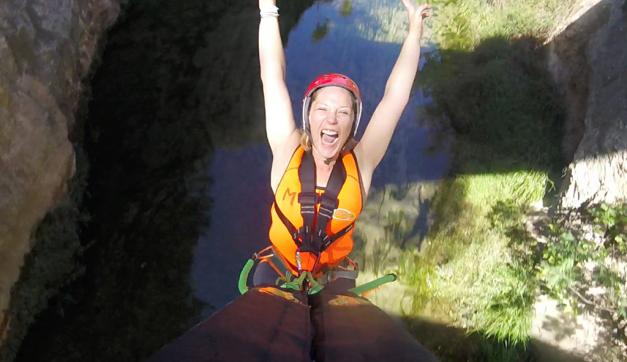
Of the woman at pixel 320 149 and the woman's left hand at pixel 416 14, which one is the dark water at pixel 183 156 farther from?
the woman's left hand at pixel 416 14

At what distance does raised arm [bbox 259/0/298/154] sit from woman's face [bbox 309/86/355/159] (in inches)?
8.4

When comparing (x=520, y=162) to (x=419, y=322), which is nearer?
(x=419, y=322)

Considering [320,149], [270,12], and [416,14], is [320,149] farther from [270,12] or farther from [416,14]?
[416,14]

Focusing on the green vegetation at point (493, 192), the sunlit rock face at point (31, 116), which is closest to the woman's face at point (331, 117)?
the green vegetation at point (493, 192)

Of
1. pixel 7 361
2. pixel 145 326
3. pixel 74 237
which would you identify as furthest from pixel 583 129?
pixel 7 361

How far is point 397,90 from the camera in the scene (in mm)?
2795

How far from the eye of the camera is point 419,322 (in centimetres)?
410

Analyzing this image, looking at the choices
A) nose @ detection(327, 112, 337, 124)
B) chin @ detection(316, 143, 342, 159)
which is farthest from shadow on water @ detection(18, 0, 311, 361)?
nose @ detection(327, 112, 337, 124)

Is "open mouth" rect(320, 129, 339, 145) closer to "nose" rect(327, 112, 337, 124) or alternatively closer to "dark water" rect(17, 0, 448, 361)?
"nose" rect(327, 112, 337, 124)

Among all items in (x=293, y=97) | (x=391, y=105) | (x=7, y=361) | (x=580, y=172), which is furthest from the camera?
(x=293, y=97)

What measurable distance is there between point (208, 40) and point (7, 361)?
3888 millimetres

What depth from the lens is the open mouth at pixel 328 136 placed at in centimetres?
261

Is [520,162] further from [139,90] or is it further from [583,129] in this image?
[139,90]

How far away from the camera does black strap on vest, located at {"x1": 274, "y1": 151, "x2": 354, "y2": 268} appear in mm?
2688
